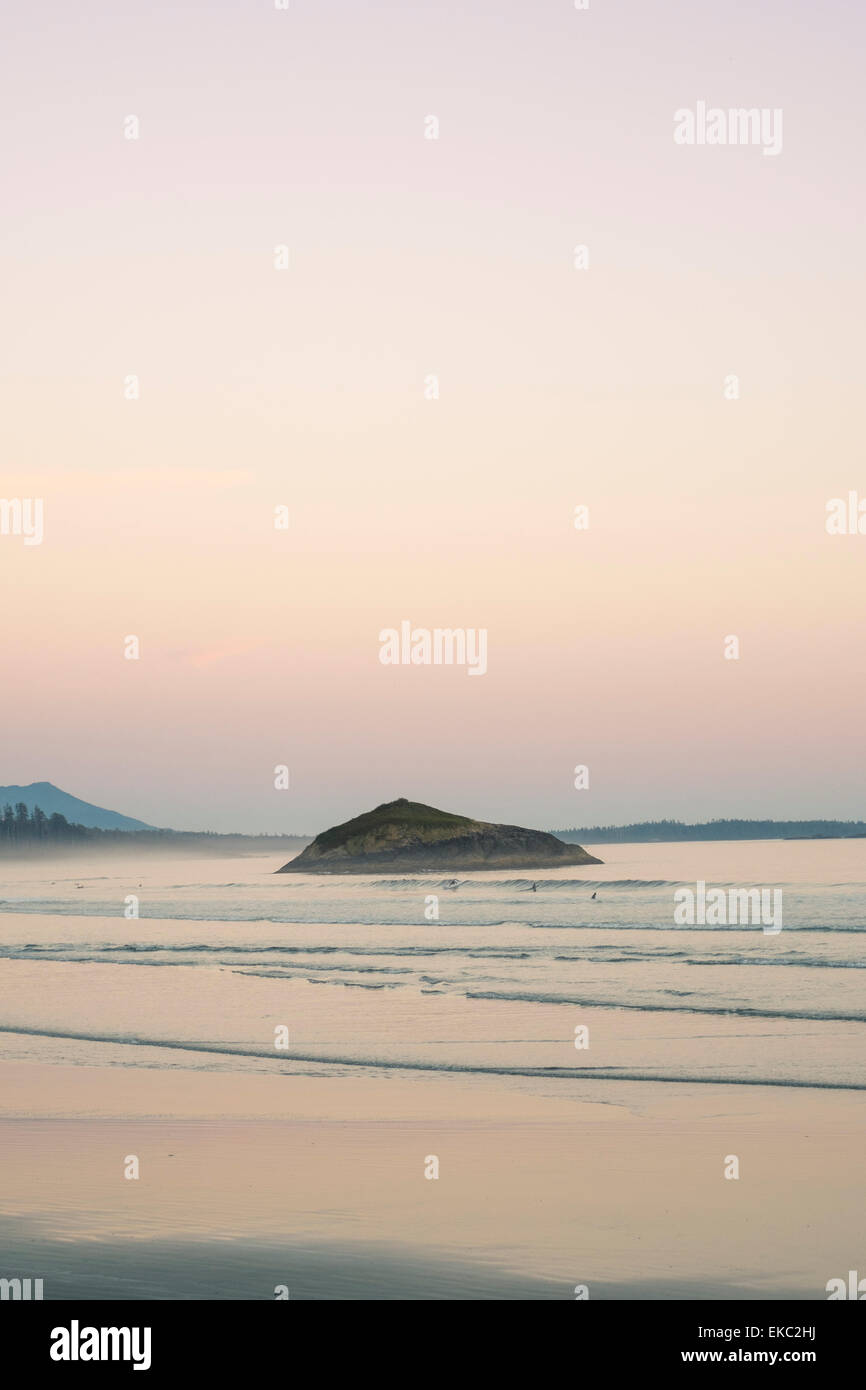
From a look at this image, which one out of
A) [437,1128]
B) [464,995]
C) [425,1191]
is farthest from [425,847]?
[425,1191]

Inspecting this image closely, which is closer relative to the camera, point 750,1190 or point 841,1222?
point 841,1222

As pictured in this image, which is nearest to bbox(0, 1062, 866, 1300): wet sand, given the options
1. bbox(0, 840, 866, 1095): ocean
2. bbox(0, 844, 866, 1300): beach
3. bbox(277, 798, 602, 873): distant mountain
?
bbox(0, 844, 866, 1300): beach

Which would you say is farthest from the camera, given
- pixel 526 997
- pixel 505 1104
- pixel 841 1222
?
pixel 526 997

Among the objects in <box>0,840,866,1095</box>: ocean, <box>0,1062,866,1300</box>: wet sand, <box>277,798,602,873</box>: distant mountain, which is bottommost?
<box>0,1062,866,1300</box>: wet sand

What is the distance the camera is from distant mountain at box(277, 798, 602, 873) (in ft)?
523

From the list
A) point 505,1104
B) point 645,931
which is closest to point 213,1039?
point 505,1104

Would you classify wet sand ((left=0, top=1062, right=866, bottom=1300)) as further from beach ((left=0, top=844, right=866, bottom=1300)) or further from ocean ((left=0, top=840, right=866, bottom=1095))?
ocean ((left=0, top=840, right=866, bottom=1095))

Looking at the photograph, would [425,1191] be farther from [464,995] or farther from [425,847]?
[425,847]

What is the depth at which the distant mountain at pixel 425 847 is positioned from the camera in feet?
523

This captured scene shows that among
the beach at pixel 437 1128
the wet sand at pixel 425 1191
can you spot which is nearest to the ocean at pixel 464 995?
the beach at pixel 437 1128

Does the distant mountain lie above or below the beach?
above
